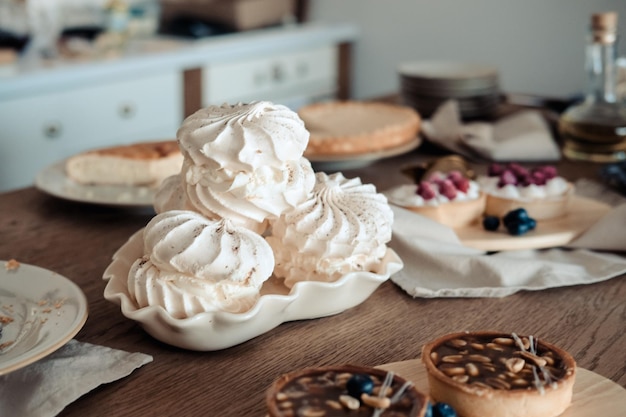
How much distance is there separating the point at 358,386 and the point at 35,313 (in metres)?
0.43

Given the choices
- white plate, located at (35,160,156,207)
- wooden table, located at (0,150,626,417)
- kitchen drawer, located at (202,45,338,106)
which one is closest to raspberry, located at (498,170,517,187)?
wooden table, located at (0,150,626,417)

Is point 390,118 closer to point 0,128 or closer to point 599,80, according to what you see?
point 599,80

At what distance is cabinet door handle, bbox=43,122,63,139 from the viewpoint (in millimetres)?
2706

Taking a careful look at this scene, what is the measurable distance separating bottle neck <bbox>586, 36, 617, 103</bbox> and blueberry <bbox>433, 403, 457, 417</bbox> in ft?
4.07

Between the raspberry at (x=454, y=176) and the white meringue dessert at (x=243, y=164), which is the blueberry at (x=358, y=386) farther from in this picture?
the raspberry at (x=454, y=176)

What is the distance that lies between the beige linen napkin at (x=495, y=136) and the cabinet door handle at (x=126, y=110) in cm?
128

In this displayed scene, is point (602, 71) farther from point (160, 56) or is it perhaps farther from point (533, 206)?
point (160, 56)

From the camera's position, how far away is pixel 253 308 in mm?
906

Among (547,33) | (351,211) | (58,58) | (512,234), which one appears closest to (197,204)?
(351,211)

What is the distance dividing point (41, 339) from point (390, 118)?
1209mm

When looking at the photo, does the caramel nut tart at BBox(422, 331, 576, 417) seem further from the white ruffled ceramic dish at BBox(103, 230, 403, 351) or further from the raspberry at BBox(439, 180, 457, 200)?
the raspberry at BBox(439, 180, 457, 200)

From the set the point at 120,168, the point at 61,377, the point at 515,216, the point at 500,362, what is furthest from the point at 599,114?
the point at 61,377

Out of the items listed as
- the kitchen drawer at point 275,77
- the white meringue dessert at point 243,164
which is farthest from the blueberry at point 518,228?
the kitchen drawer at point 275,77

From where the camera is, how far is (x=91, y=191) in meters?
1.52
